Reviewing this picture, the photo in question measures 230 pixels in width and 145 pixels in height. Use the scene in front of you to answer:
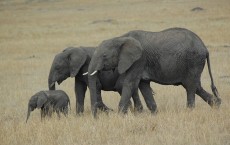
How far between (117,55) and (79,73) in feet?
5.44

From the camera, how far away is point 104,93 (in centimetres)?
1647

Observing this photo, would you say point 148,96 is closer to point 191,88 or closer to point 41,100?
point 191,88

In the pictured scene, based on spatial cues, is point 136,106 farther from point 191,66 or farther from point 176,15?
point 176,15

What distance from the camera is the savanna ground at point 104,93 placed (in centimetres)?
885

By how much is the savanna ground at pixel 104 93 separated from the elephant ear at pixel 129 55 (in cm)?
113

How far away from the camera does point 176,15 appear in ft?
156

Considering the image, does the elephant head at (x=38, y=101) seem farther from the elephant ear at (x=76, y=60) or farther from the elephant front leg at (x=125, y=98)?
the elephant front leg at (x=125, y=98)

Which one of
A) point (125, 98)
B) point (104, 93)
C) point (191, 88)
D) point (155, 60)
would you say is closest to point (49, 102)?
point (125, 98)

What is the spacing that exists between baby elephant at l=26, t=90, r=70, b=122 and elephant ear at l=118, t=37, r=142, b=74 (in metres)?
→ 1.70

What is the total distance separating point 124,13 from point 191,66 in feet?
142

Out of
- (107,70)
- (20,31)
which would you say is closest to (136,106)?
(107,70)

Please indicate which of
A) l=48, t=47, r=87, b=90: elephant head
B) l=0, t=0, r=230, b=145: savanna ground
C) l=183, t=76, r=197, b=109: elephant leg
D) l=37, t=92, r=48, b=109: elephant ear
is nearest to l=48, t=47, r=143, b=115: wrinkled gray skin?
l=48, t=47, r=87, b=90: elephant head

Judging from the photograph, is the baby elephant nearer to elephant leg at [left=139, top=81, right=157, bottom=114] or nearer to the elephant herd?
the elephant herd

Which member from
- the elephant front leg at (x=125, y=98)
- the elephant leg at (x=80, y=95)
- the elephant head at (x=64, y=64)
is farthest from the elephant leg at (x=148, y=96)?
the elephant head at (x=64, y=64)
